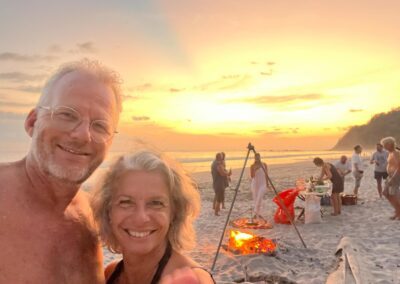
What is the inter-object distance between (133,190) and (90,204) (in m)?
0.46

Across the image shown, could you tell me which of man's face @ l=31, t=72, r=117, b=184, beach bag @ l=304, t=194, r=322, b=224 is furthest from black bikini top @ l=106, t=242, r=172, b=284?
beach bag @ l=304, t=194, r=322, b=224


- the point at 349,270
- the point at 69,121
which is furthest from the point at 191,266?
the point at 349,270

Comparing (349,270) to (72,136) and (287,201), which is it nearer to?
(287,201)

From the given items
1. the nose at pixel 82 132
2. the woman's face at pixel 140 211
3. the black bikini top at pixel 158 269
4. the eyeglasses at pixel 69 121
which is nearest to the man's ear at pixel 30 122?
the eyeglasses at pixel 69 121

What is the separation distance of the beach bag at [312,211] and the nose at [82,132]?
412 inches

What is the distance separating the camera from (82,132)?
2.38 meters

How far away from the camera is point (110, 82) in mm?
2643

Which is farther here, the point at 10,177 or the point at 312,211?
the point at 312,211

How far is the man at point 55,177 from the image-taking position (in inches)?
89.7

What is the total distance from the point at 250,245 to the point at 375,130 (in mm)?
108532

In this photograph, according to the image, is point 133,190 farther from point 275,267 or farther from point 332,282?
point 275,267

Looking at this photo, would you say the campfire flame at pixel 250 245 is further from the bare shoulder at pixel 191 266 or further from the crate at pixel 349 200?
the crate at pixel 349 200

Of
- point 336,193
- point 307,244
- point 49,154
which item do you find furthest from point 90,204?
point 336,193

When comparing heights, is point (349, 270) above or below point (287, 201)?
below
